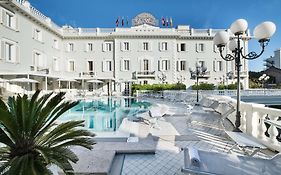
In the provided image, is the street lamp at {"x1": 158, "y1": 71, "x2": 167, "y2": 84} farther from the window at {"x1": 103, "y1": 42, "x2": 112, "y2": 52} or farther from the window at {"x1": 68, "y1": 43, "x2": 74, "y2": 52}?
the window at {"x1": 68, "y1": 43, "x2": 74, "y2": 52}

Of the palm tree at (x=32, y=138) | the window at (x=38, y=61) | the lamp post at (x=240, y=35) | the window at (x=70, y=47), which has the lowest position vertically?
the palm tree at (x=32, y=138)

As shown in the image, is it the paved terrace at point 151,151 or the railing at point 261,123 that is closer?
the paved terrace at point 151,151

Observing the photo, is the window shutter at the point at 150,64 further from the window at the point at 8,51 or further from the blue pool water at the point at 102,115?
the window at the point at 8,51

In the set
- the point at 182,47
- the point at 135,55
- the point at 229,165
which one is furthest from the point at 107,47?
the point at 229,165

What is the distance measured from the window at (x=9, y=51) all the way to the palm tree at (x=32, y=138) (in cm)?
1775

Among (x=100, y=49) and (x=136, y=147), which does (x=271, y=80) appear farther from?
(x=136, y=147)

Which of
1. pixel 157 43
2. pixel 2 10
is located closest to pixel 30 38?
pixel 2 10

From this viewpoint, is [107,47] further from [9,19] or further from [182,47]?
[9,19]

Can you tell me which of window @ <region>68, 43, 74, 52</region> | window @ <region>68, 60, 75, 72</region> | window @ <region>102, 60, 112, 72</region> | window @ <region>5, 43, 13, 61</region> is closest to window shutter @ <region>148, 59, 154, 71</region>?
window @ <region>102, 60, 112, 72</region>

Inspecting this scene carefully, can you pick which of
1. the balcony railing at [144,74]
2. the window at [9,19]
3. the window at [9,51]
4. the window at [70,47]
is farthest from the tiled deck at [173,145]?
the window at [70,47]

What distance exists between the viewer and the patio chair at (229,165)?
220 cm

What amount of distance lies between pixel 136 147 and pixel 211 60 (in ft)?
95.8

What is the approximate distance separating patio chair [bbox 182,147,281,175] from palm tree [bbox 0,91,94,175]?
4.14ft

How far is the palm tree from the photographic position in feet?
6.42
